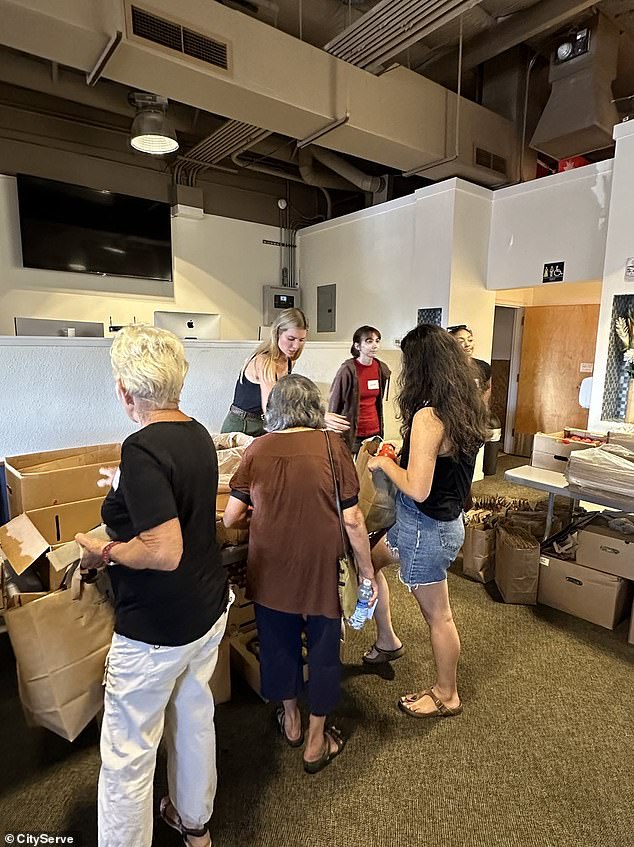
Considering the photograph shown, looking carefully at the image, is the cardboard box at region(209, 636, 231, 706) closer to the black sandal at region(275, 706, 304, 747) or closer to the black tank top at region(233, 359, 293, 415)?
the black sandal at region(275, 706, 304, 747)

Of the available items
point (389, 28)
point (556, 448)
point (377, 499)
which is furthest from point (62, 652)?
point (389, 28)

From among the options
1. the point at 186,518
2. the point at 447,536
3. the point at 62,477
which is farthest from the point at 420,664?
the point at 62,477

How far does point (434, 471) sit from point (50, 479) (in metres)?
1.53

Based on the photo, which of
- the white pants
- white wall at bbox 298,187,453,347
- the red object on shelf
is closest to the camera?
the white pants

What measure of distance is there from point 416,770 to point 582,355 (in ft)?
17.6

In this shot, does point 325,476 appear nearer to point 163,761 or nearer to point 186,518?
point 186,518

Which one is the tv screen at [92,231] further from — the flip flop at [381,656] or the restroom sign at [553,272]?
the flip flop at [381,656]

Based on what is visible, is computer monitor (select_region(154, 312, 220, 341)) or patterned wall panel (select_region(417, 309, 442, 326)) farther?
patterned wall panel (select_region(417, 309, 442, 326))

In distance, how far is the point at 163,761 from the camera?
176cm

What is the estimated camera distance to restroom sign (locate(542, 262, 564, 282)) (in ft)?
14.8

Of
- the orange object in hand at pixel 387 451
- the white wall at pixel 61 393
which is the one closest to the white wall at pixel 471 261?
the white wall at pixel 61 393

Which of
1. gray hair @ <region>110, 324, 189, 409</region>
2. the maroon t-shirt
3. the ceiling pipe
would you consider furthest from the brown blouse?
the ceiling pipe

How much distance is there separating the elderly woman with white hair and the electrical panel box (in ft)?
18.0

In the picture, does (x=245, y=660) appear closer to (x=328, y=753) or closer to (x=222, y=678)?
(x=222, y=678)
